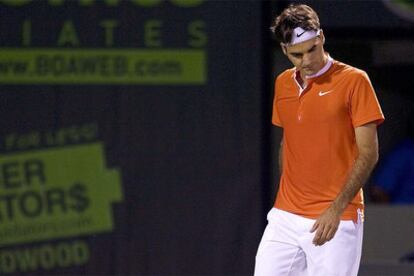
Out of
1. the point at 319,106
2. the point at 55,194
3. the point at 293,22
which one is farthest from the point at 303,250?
the point at 55,194

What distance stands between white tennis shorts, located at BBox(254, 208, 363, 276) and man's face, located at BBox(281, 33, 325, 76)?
0.62 metres

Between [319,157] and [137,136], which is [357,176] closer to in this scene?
[319,157]

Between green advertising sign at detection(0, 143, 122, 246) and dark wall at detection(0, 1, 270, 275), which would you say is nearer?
dark wall at detection(0, 1, 270, 275)

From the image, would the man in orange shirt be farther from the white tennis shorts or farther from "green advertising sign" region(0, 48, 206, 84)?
"green advertising sign" region(0, 48, 206, 84)

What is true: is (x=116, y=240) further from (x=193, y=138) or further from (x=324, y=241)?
(x=324, y=241)

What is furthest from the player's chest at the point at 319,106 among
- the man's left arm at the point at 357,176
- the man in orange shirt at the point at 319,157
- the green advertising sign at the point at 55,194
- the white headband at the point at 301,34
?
the green advertising sign at the point at 55,194

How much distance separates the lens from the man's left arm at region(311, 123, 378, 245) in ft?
15.1

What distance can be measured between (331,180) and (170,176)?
119 inches

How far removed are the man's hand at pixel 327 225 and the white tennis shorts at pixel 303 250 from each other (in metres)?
0.06

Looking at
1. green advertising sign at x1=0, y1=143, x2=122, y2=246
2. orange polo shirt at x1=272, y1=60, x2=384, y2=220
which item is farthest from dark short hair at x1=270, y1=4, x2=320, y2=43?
green advertising sign at x1=0, y1=143, x2=122, y2=246

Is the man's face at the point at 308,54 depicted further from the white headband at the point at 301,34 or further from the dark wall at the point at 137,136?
the dark wall at the point at 137,136

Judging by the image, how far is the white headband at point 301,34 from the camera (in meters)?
4.61

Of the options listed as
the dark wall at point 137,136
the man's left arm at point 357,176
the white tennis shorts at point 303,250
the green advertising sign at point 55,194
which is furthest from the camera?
the green advertising sign at point 55,194

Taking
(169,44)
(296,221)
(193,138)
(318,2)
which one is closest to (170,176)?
(193,138)
